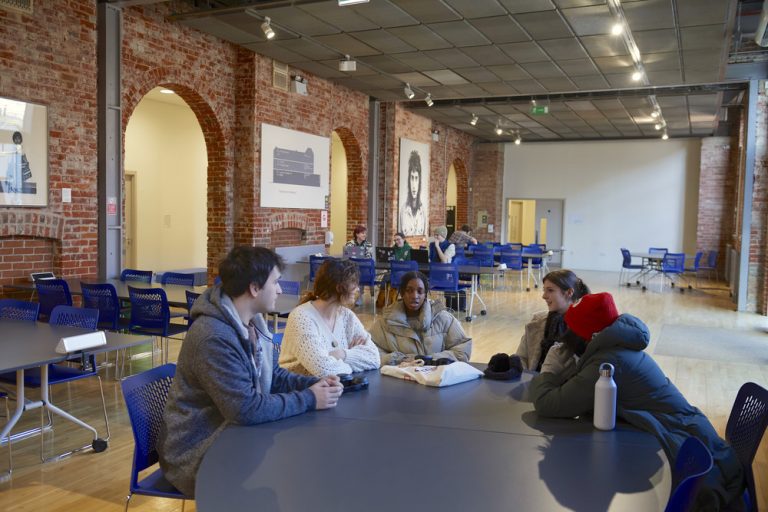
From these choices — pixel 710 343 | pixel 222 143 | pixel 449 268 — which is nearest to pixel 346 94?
pixel 222 143

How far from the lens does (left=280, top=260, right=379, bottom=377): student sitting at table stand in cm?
304

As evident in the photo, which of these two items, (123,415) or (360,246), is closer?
(123,415)

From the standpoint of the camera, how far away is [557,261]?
19.1 m

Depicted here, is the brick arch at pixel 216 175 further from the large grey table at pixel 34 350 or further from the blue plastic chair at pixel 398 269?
the large grey table at pixel 34 350

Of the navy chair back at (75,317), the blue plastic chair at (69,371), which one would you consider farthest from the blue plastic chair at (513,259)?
the navy chair back at (75,317)

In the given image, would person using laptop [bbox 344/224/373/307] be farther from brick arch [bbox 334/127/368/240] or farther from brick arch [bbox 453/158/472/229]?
brick arch [bbox 453/158/472/229]

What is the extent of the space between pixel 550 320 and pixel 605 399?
121 cm

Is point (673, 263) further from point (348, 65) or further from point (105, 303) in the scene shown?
point (105, 303)

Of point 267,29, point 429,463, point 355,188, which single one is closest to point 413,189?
point 355,188

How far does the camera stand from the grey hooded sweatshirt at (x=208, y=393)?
2217 millimetres

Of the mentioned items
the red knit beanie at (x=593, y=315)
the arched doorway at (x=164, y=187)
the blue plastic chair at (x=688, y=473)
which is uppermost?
the arched doorway at (x=164, y=187)

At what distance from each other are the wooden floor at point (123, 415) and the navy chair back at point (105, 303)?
491 mm

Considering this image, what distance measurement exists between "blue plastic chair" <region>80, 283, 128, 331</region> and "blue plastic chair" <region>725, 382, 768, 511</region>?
16.0 ft

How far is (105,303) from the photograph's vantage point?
581 cm
